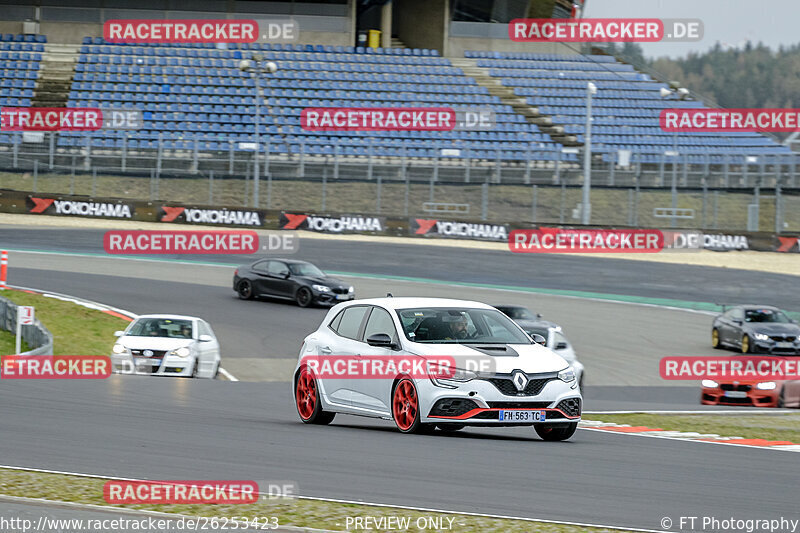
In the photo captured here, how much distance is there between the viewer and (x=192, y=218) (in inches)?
1570

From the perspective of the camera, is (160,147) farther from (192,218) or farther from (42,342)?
(42,342)

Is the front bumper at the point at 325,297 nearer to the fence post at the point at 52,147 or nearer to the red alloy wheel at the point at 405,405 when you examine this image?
the fence post at the point at 52,147

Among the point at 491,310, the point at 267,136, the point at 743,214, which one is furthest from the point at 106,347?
the point at 743,214

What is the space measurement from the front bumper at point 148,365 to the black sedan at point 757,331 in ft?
43.6

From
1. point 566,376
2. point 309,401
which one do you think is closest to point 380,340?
point 309,401

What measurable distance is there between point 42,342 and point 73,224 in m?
19.9

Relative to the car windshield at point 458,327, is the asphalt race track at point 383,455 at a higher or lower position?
lower

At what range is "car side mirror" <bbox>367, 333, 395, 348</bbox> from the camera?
35.7 ft

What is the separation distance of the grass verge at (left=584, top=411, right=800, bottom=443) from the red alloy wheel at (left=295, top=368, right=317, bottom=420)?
4.69m

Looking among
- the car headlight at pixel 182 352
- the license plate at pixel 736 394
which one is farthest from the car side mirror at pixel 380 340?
the license plate at pixel 736 394

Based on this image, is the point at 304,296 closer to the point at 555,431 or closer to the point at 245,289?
the point at 245,289

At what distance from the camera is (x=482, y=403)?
1049 cm

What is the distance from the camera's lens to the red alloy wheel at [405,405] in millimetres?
10805

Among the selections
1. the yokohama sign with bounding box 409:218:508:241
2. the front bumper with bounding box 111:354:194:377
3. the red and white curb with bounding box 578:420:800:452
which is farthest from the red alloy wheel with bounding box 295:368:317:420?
the yokohama sign with bounding box 409:218:508:241
